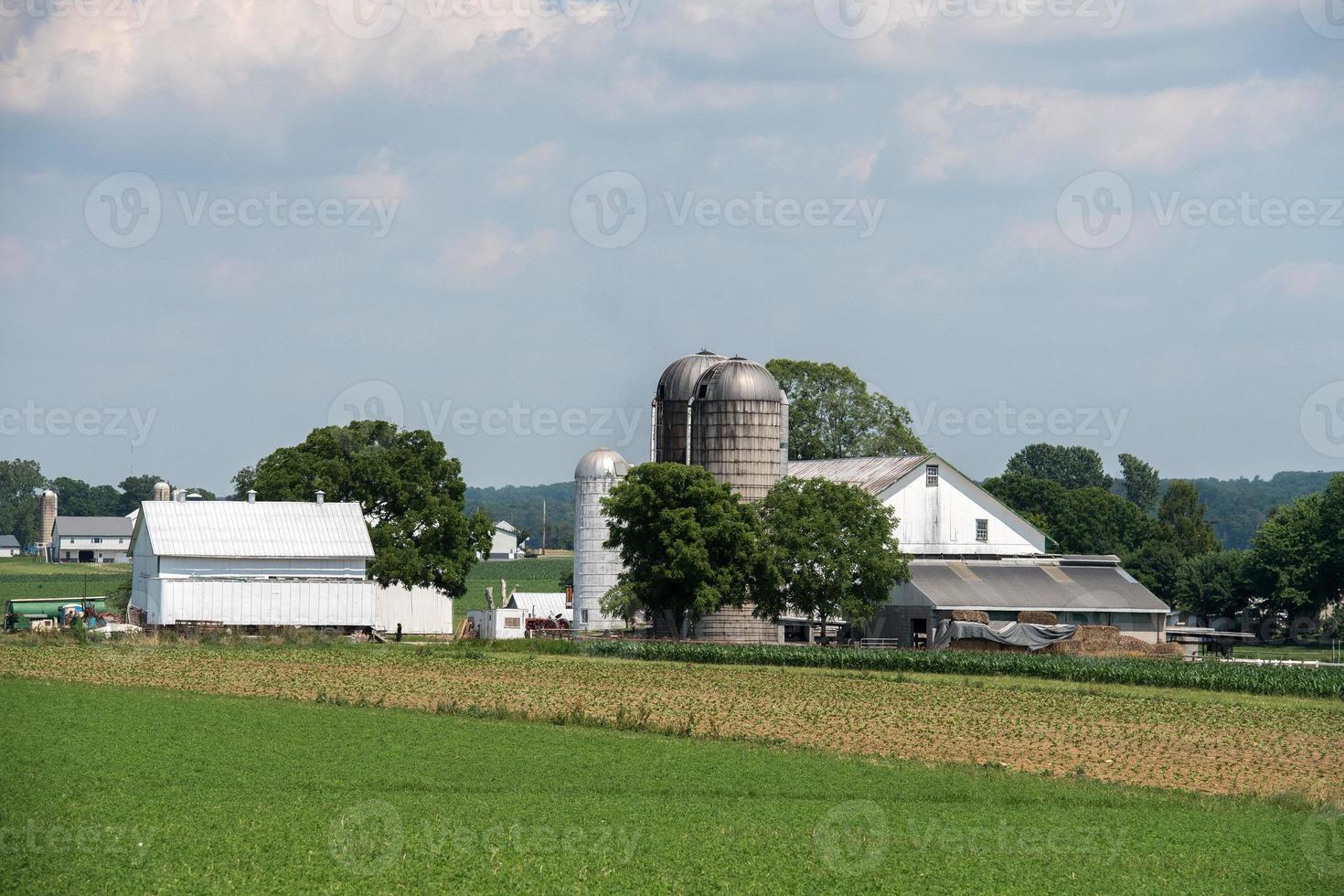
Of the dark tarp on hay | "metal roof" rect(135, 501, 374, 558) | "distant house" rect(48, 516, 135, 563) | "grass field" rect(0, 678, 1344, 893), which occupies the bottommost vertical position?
"grass field" rect(0, 678, 1344, 893)

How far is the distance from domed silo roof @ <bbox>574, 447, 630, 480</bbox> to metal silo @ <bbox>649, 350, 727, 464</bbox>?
16.7 feet

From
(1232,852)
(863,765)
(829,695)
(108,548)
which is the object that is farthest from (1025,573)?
(108,548)

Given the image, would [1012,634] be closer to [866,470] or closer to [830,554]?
[830,554]

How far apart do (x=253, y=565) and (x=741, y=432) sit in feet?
69.2

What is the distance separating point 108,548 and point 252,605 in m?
119

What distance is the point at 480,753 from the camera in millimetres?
28875

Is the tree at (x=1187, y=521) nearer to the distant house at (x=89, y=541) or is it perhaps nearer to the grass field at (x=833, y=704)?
the grass field at (x=833, y=704)

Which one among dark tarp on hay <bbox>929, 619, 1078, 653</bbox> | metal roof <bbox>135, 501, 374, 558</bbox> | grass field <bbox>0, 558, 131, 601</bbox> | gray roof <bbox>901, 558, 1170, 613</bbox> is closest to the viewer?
dark tarp on hay <bbox>929, 619, 1078, 653</bbox>

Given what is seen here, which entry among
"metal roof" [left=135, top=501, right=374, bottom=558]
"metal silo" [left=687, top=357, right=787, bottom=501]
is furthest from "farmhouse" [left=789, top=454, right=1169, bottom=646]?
"metal roof" [left=135, top=501, right=374, bottom=558]

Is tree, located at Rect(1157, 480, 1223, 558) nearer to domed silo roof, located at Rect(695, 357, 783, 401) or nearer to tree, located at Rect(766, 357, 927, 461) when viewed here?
tree, located at Rect(766, 357, 927, 461)

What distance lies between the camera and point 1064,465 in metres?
162

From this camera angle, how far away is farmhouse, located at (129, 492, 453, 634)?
6069 centimetres

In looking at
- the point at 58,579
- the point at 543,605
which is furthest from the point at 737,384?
the point at 58,579

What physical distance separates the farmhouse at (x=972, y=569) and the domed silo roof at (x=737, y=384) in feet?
19.8
